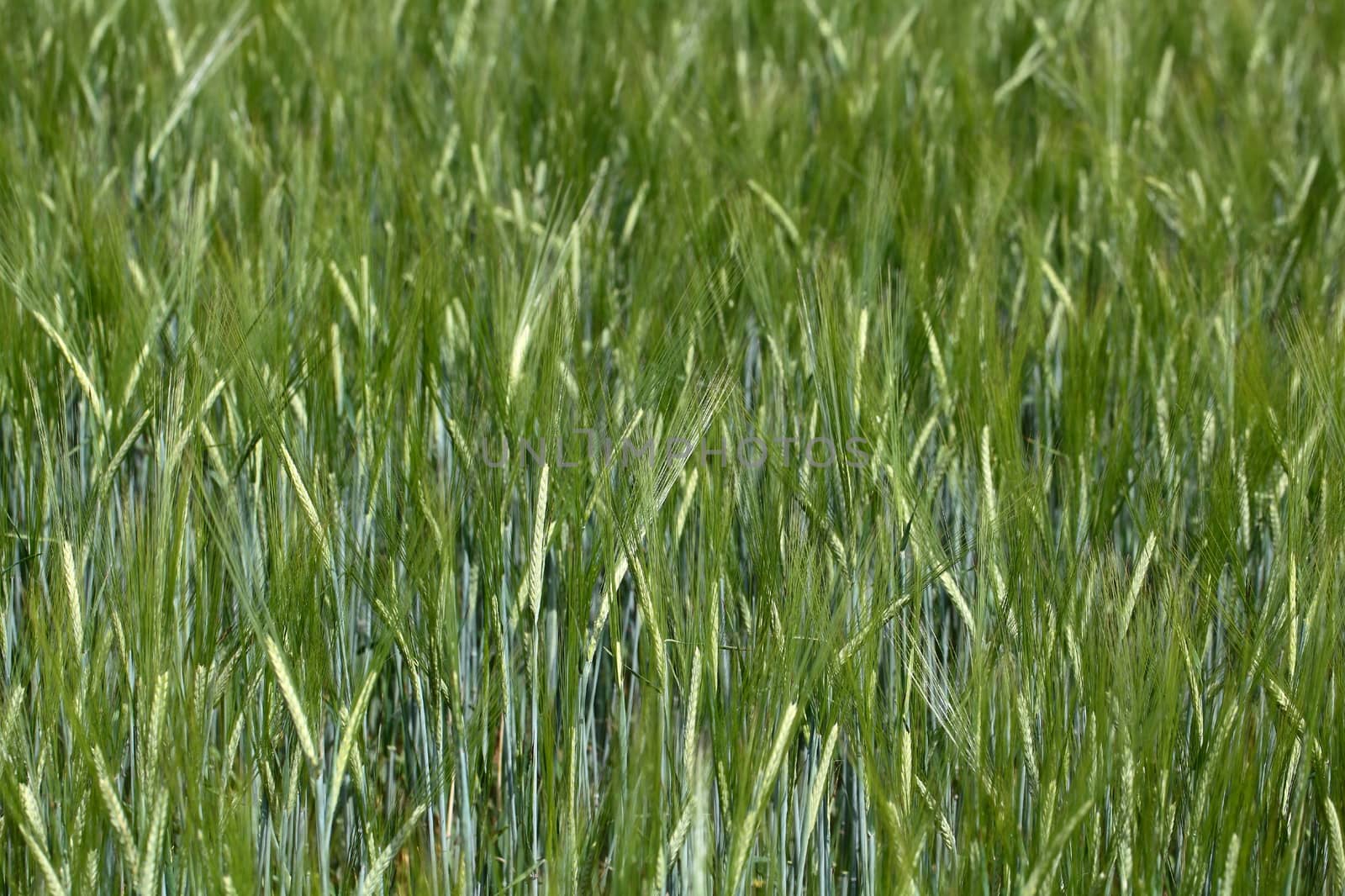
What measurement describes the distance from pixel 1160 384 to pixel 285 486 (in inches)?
27.0

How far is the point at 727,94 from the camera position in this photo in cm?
183

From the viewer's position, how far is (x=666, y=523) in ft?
3.31

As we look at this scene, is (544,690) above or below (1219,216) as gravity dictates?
below

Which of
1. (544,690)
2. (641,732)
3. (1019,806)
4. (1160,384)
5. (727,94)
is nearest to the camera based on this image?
(641,732)

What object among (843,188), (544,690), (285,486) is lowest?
(544,690)

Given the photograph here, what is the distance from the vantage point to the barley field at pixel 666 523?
0.81 metres

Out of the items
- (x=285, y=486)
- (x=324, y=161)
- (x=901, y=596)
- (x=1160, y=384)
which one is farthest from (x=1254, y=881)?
(x=324, y=161)

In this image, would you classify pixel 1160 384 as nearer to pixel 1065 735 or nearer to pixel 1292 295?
pixel 1292 295

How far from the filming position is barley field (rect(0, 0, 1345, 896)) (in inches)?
31.9

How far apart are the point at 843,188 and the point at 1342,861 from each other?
0.85 metres

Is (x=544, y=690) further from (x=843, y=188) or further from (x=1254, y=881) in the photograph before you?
(x=843, y=188)

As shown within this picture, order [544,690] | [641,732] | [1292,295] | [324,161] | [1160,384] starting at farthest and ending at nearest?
[324,161], [1292,295], [1160,384], [544,690], [641,732]

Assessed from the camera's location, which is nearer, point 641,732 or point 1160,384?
point 641,732

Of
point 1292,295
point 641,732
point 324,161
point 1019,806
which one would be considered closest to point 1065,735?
point 1019,806
